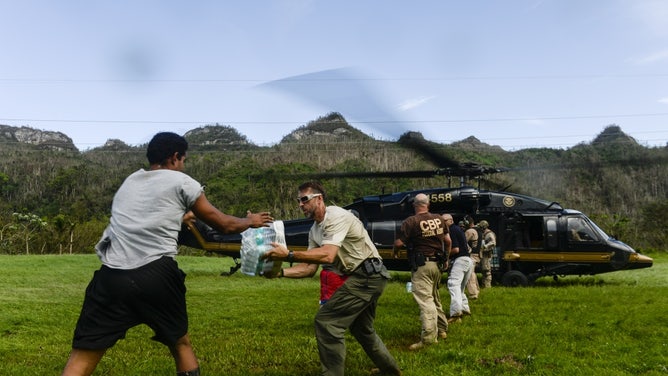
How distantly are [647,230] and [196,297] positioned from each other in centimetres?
4658

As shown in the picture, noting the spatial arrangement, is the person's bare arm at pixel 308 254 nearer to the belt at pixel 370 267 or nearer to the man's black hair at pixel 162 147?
the belt at pixel 370 267

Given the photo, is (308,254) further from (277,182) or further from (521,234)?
(277,182)

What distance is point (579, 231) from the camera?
50.9 ft

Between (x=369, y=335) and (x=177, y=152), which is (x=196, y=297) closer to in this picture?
(x=369, y=335)

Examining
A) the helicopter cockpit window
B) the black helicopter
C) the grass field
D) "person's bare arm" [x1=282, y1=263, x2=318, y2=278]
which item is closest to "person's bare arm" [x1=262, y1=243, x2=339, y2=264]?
"person's bare arm" [x1=282, y1=263, x2=318, y2=278]

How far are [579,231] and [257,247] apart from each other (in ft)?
43.9

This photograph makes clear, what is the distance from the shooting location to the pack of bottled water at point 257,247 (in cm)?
429

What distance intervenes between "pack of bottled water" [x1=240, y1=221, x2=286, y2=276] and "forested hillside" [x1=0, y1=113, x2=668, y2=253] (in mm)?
27147

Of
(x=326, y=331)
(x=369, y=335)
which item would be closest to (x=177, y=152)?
(x=326, y=331)

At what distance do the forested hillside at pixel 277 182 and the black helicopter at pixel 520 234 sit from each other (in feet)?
51.5

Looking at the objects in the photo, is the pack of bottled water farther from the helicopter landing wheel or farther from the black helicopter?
the helicopter landing wheel

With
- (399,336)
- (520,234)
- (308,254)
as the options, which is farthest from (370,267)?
(520,234)

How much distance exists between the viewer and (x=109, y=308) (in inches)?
152

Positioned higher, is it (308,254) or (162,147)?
(162,147)
